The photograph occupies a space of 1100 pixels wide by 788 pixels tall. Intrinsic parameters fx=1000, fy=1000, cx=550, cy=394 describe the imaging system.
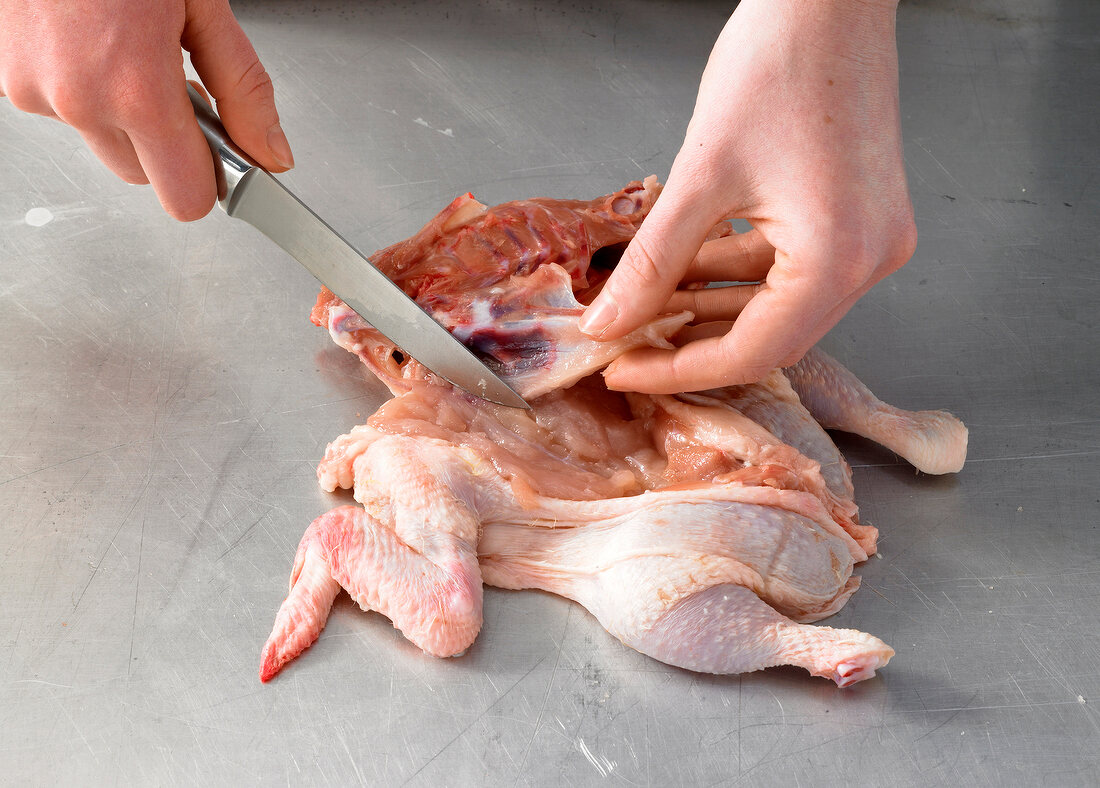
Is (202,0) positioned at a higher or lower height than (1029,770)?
higher

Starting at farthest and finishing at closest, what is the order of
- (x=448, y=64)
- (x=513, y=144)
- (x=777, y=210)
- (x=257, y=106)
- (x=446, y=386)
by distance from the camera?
(x=448, y=64) < (x=513, y=144) < (x=446, y=386) < (x=257, y=106) < (x=777, y=210)

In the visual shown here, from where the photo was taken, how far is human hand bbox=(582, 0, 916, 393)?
6.94ft

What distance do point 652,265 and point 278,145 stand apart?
3.28 feet

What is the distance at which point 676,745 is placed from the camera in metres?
2.17

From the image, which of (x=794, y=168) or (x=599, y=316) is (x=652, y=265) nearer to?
(x=599, y=316)

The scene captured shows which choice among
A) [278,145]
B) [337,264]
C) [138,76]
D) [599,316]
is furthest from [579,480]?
[138,76]

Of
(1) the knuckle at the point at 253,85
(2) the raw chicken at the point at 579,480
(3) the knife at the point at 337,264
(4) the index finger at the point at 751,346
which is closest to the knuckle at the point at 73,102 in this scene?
(3) the knife at the point at 337,264

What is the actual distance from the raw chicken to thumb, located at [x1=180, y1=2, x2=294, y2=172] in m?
0.46

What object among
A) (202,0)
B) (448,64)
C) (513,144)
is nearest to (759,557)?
(202,0)

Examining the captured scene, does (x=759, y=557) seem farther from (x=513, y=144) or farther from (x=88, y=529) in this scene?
(x=513, y=144)

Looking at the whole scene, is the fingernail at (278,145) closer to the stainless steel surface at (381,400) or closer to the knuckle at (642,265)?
the stainless steel surface at (381,400)

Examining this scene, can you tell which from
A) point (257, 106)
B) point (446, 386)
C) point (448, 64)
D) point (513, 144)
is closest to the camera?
point (257, 106)

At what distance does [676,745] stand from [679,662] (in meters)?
0.18

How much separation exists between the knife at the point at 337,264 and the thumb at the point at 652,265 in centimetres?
34
